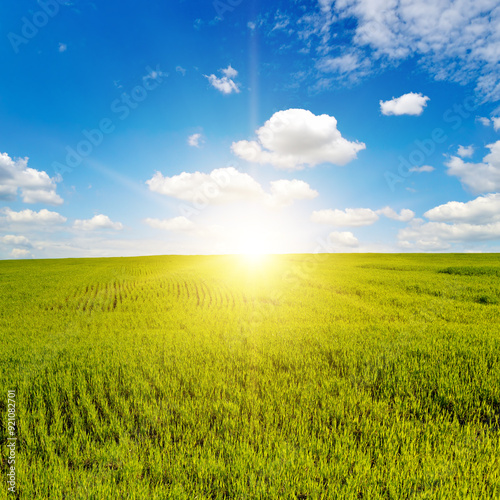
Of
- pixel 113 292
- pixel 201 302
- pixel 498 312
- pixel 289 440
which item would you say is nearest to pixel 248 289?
pixel 201 302

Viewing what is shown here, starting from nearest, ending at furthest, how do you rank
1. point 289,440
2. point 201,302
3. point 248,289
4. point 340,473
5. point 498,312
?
1. point 340,473
2. point 289,440
3. point 498,312
4. point 201,302
5. point 248,289

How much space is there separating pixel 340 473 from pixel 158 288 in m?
16.8

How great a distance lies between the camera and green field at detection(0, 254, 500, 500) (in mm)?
3193

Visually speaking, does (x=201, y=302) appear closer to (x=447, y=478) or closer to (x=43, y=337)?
(x=43, y=337)

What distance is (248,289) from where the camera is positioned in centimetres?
1742

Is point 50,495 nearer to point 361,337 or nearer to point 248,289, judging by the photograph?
point 361,337

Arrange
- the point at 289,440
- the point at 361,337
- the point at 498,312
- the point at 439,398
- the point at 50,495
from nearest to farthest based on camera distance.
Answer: the point at 50,495
the point at 289,440
the point at 439,398
the point at 361,337
the point at 498,312

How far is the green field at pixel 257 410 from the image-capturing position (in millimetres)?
3193

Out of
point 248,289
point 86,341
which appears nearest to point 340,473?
point 86,341

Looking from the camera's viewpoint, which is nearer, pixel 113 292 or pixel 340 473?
pixel 340 473

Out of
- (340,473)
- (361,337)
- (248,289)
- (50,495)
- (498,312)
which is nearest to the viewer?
(50,495)

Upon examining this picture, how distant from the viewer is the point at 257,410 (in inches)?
178

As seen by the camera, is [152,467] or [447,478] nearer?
[447,478]

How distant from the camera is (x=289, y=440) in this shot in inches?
150
